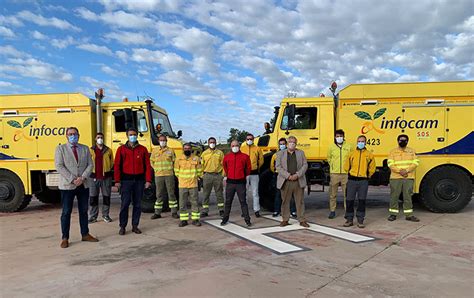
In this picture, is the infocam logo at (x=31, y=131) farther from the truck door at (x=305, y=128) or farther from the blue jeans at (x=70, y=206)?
the truck door at (x=305, y=128)

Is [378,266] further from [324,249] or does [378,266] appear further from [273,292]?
[273,292]

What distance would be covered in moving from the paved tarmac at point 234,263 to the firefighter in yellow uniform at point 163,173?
0.64 meters

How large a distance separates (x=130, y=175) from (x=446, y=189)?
6692mm

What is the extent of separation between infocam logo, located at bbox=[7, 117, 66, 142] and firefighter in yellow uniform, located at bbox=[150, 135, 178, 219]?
8.58ft

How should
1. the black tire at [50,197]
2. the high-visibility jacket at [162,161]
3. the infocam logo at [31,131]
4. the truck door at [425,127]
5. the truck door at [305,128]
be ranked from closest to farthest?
the high-visibility jacket at [162,161]
the truck door at [425,127]
the truck door at [305,128]
the infocam logo at [31,131]
the black tire at [50,197]

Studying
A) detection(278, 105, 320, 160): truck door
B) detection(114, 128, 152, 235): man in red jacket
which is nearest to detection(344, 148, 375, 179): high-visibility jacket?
detection(278, 105, 320, 160): truck door

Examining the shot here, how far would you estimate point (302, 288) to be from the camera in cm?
374

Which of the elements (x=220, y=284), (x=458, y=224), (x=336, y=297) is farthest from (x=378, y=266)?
(x=458, y=224)

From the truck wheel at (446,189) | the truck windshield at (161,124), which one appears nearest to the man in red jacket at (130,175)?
the truck windshield at (161,124)

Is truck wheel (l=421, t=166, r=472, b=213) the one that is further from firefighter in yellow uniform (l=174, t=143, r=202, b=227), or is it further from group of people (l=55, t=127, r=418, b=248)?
firefighter in yellow uniform (l=174, t=143, r=202, b=227)

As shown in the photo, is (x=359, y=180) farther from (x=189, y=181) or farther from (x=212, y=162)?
(x=189, y=181)

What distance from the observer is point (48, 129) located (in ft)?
28.0

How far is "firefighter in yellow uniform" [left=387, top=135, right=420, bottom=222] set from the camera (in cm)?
729

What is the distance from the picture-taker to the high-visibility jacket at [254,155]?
7.73 metres
